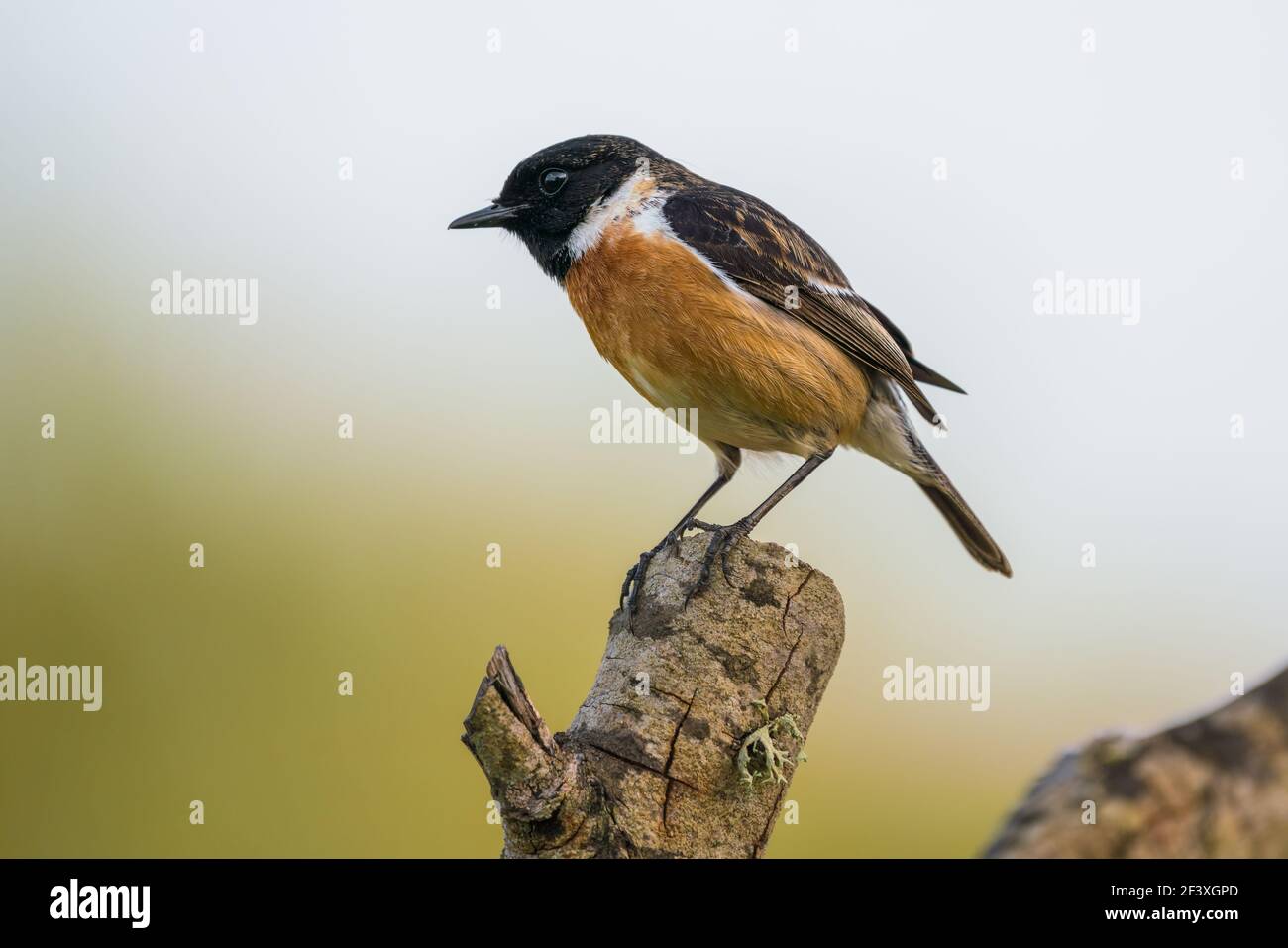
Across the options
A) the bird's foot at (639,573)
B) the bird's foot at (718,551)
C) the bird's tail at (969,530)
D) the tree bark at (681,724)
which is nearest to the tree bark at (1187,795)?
the tree bark at (681,724)

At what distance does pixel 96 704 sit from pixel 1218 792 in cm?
637

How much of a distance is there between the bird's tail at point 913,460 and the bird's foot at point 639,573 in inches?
64.0

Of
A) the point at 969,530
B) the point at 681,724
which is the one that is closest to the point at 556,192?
the point at 969,530

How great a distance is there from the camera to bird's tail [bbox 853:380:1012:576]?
5.71m

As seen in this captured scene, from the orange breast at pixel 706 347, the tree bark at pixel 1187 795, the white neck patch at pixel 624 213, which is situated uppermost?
the white neck patch at pixel 624 213

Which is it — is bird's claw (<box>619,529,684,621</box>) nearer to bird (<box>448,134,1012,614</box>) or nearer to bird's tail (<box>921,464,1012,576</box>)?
bird (<box>448,134,1012,614</box>)

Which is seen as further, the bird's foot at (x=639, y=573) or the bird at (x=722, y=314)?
the bird at (x=722, y=314)

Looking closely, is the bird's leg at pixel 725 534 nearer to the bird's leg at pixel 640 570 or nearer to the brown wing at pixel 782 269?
the bird's leg at pixel 640 570

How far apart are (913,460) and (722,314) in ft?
4.47

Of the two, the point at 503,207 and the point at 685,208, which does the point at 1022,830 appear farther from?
the point at 503,207

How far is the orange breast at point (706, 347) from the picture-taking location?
5031 mm

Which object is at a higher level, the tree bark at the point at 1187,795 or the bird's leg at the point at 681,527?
the bird's leg at the point at 681,527

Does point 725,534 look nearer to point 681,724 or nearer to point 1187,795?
point 681,724
